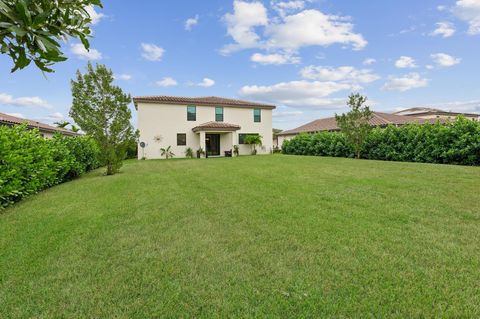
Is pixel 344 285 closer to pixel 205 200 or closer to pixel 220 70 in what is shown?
pixel 205 200

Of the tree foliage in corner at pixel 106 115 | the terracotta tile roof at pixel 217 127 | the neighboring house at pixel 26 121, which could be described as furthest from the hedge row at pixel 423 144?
the neighboring house at pixel 26 121

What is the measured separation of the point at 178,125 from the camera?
949 inches

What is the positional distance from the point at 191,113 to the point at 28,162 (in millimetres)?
19051

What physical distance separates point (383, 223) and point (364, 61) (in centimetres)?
1830

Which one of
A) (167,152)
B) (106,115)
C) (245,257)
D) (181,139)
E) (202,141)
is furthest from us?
(181,139)

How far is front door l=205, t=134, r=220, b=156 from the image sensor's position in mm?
25859

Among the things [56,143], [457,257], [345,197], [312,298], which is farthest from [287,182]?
[56,143]

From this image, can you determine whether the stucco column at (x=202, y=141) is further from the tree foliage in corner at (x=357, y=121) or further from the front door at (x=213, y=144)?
the tree foliage in corner at (x=357, y=121)

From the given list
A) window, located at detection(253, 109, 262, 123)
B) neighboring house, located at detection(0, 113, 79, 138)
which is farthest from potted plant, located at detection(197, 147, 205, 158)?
neighboring house, located at detection(0, 113, 79, 138)

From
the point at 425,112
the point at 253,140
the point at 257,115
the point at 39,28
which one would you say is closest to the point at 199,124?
the point at 253,140

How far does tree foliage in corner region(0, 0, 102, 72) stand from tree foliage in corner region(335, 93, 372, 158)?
18.0 m

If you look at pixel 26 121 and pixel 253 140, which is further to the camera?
pixel 253 140

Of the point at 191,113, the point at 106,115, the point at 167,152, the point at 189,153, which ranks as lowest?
the point at 189,153

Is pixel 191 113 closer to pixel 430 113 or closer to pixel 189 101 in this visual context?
pixel 189 101
